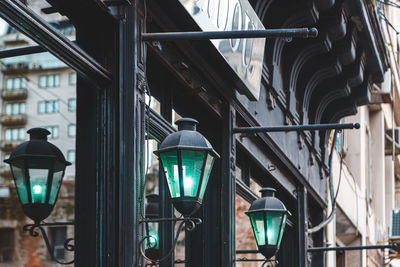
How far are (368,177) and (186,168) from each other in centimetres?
2100

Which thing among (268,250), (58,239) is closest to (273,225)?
(268,250)

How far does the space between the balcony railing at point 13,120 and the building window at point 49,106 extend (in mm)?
217

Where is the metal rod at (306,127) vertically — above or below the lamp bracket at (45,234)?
above

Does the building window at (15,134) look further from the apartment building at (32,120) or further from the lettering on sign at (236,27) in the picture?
the lettering on sign at (236,27)

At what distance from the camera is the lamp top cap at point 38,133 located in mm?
5641

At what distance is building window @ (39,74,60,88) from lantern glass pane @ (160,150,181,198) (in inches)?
33.6

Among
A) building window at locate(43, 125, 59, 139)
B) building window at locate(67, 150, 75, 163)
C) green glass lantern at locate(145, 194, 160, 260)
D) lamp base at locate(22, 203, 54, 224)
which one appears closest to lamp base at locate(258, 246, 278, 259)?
green glass lantern at locate(145, 194, 160, 260)

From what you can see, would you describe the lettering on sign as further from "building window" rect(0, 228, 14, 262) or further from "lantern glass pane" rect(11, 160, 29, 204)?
"building window" rect(0, 228, 14, 262)

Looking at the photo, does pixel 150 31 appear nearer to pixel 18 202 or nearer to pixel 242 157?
pixel 18 202

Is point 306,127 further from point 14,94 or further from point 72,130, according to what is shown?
point 14,94

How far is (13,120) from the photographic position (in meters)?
5.37

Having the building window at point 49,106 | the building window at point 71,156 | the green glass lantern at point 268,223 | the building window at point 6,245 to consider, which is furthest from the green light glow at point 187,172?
the green glass lantern at point 268,223

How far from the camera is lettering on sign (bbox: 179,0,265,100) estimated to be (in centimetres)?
791

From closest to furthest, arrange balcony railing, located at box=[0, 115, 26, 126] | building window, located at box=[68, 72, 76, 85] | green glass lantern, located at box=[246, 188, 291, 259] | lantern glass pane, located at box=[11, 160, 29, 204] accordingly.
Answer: balcony railing, located at box=[0, 115, 26, 126] → lantern glass pane, located at box=[11, 160, 29, 204] → building window, located at box=[68, 72, 76, 85] → green glass lantern, located at box=[246, 188, 291, 259]
